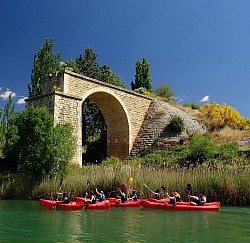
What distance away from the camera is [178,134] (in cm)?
2238

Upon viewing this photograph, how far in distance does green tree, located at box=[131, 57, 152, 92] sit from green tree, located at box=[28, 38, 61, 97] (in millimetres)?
10354

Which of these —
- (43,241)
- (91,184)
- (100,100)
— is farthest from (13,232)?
(100,100)

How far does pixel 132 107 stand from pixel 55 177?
10.6 meters

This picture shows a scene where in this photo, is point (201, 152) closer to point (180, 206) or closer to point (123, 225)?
→ point (180, 206)

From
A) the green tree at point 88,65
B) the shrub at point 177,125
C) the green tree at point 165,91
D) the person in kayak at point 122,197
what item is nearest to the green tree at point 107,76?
A: the green tree at point 88,65

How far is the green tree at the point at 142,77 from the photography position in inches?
1367

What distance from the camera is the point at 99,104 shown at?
22594mm

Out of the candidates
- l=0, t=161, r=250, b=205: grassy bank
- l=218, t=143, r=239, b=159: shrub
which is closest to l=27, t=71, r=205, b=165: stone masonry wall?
l=218, t=143, r=239, b=159: shrub

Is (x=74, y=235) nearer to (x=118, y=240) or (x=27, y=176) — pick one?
(x=118, y=240)

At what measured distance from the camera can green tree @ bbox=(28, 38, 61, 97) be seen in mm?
26766

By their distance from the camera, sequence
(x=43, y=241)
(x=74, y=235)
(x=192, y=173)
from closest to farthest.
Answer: (x=43, y=241)
(x=74, y=235)
(x=192, y=173)

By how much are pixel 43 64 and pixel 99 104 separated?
24.4 feet

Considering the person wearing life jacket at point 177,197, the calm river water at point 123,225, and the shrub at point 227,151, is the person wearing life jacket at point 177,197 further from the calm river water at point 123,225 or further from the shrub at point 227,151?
the shrub at point 227,151

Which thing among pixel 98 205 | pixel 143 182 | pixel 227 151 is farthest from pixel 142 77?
pixel 98 205
